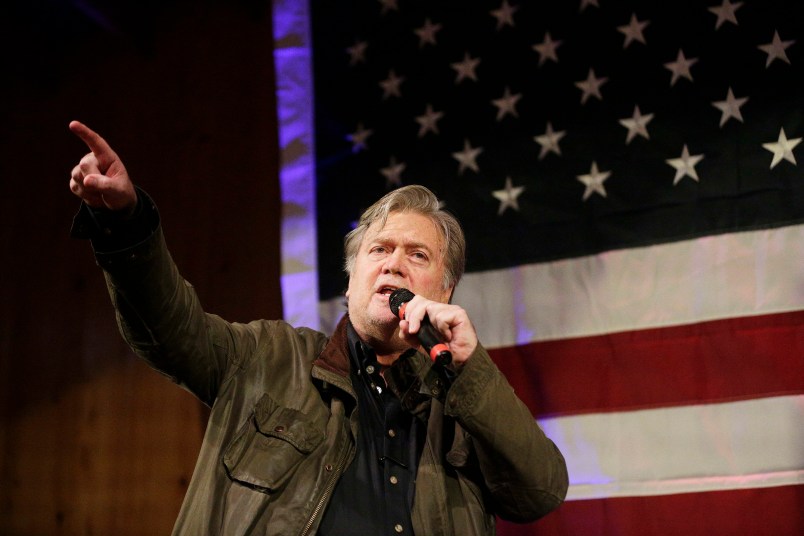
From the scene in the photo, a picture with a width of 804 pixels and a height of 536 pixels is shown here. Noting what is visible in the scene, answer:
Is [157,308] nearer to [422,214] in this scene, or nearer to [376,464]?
[376,464]

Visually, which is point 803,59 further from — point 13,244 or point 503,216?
point 13,244

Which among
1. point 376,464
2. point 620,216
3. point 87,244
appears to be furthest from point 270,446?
point 87,244

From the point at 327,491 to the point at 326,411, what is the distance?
19 centimetres

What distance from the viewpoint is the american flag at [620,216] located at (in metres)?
2.20

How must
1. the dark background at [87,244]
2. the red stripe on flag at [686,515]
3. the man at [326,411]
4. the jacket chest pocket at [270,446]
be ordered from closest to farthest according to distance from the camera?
the man at [326,411] < the jacket chest pocket at [270,446] < the red stripe on flag at [686,515] < the dark background at [87,244]

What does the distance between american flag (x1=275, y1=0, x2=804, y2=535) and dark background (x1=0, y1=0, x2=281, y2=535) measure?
0.37 meters

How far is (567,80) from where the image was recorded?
103 inches

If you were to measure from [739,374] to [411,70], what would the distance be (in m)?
1.50

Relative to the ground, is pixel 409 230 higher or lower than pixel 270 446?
higher

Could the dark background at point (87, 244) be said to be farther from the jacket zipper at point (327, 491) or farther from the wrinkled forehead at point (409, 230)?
the jacket zipper at point (327, 491)

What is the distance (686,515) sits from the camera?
2188 millimetres

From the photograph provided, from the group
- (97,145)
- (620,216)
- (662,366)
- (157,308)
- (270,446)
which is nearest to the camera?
(97,145)

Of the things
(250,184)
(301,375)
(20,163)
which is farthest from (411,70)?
(20,163)

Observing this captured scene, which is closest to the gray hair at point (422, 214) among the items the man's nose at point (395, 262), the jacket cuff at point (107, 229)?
the man's nose at point (395, 262)
